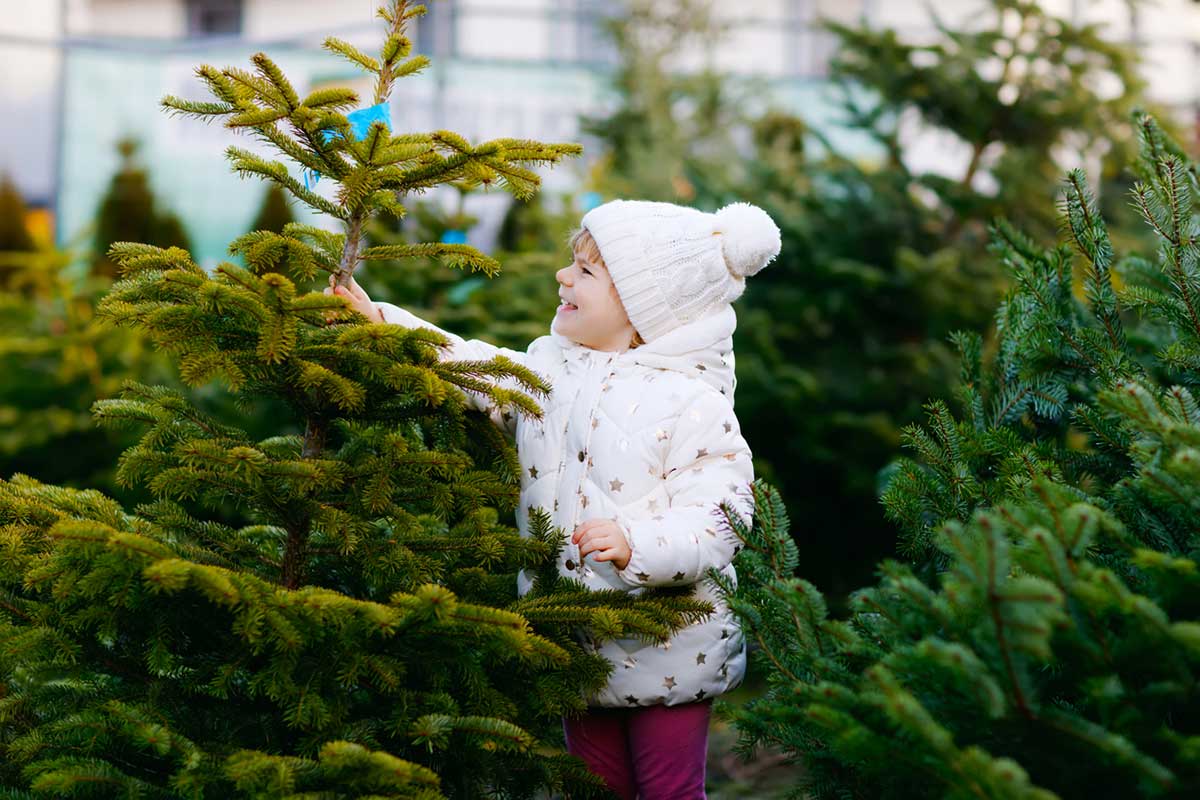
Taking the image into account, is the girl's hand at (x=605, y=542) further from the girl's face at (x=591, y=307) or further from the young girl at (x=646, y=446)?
the girl's face at (x=591, y=307)

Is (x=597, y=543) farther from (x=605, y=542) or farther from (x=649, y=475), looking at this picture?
(x=649, y=475)

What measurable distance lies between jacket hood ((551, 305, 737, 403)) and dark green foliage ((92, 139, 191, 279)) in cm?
973

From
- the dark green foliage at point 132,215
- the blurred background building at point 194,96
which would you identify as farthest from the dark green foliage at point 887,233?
the dark green foliage at point 132,215

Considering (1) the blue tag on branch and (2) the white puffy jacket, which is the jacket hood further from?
(1) the blue tag on branch

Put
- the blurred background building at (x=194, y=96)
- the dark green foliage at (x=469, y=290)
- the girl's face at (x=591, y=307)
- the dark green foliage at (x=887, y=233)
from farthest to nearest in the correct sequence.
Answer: the blurred background building at (x=194, y=96) → the dark green foliage at (x=887, y=233) → the dark green foliage at (x=469, y=290) → the girl's face at (x=591, y=307)

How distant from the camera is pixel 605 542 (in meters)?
2.48

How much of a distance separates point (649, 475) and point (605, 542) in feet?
0.80

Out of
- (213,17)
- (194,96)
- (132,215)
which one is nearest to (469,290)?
(194,96)

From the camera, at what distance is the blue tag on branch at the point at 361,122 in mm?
2490

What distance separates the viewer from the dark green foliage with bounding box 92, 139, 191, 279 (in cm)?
1165

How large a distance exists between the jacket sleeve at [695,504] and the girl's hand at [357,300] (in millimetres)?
677

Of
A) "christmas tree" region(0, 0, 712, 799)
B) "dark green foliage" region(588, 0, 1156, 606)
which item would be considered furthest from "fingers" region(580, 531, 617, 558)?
"dark green foliage" region(588, 0, 1156, 606)

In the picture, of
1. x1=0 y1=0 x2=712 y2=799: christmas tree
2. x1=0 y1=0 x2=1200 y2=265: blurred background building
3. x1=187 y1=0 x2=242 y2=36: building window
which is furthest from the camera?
x1=187 y1=0 x2=242 y2=36: building window

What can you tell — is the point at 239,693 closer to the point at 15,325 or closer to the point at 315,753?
the point at 315,753
